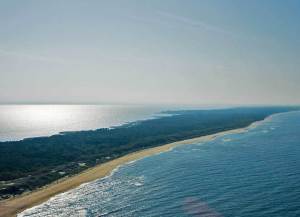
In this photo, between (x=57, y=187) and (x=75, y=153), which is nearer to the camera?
(x=57, y=187)

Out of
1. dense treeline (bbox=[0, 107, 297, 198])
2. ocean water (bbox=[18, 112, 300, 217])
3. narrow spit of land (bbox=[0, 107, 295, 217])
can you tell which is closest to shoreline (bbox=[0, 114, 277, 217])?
narrow spit of land (bbox=[0, 107, 295, 217])

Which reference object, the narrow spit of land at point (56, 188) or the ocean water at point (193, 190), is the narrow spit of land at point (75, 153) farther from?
the ocean water at point (193, 190)

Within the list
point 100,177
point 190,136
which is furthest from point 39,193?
point 190,136

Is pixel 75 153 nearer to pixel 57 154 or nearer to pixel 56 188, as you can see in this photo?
pixel 57 154

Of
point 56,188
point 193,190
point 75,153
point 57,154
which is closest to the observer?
point 193,190

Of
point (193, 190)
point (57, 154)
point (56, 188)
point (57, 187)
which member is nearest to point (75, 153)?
point (57, 154)

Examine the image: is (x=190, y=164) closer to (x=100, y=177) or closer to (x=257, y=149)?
(x=100, y=177)

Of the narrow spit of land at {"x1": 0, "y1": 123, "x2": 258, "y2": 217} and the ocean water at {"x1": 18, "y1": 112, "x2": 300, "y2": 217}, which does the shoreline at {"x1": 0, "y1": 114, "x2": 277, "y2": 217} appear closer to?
the narrow spit of land at {"x1": 0, "y1": 123, "x2": 258, "y2": 217}

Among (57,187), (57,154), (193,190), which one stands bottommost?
(57,187)

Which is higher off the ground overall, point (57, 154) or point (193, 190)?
point (193, 190)
